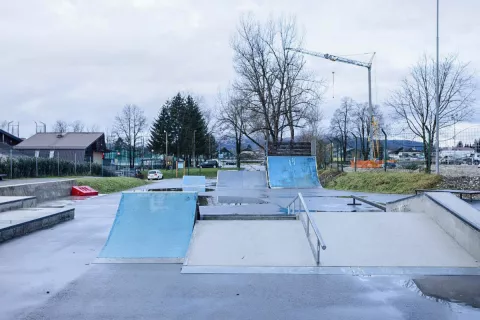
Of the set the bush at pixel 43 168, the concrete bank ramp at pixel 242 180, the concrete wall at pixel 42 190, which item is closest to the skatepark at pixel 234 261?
the concrete wall at pixel 42 190

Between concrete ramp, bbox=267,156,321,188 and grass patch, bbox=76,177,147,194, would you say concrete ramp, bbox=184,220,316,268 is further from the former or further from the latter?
concrete ramp, bbox=267,156,321,188

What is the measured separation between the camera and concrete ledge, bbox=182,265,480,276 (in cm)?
641

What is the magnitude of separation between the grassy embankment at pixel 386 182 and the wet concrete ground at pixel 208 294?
45.6 feet

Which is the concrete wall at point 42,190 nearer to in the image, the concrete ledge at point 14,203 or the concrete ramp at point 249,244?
the concrete ledge at point 14,203

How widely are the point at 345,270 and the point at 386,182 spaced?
16247 millimetres

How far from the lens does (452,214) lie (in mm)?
7816

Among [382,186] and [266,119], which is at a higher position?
[266,119]

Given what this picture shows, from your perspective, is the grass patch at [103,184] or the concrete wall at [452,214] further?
the grass patch at [103,184]

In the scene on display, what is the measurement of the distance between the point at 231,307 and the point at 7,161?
97.8 feet

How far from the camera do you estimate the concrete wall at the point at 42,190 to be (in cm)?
1585

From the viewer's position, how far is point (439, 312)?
484 cm

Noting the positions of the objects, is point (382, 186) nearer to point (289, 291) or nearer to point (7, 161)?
point (289, 291)

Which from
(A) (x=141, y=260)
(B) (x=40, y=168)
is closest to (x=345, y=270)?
(A) (x=141, y=260)

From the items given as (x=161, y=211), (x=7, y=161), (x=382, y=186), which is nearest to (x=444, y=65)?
(x=382, y=186)
